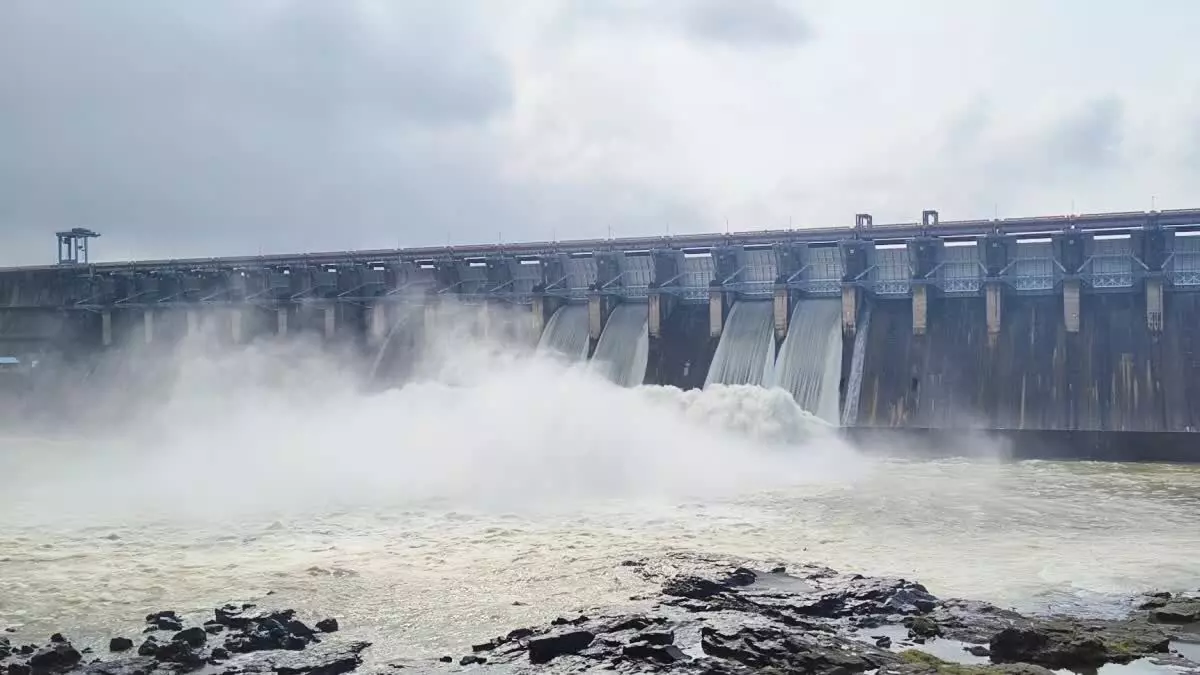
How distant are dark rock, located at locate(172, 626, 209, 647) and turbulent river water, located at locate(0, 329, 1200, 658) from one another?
1.31 m

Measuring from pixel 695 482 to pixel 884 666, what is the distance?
14.2 meters

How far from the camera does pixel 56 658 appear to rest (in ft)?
33.6

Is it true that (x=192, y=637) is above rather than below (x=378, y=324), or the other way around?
below

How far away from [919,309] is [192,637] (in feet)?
96.7

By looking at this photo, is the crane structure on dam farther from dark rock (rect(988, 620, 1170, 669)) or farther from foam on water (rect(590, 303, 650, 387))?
dark rock (rect(988, 620, 1170, 669))

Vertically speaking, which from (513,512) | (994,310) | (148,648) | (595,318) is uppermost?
(994,310)

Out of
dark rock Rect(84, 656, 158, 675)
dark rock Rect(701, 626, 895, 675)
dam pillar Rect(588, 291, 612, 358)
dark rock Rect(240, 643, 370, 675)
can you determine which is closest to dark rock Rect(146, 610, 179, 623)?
dark rock Rect(84, 656, 158, 675)

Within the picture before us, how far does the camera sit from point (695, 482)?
940 inches

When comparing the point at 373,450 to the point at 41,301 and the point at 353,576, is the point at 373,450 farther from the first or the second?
the point at 41,301

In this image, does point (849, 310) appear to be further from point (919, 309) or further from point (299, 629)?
point (299, 629)

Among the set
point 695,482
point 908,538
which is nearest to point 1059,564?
point 908,538

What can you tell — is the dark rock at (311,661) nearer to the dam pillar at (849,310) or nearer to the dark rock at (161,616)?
the dark rock at (161,616)

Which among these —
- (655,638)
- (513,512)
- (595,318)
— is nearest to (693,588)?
(655,638)

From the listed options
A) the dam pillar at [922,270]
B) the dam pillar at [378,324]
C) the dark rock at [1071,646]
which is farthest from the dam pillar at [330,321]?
the dark rock at [1071,646]
